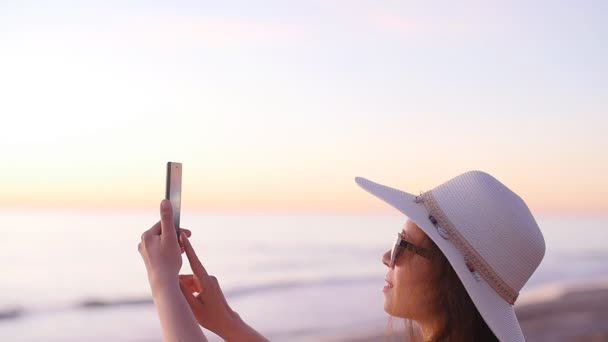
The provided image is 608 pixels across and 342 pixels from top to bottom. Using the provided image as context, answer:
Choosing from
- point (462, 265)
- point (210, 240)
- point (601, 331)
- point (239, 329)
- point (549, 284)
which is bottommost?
point (210, 240)

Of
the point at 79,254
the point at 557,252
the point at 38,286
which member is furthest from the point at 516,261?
the point at 557,252

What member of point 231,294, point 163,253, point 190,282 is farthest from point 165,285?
point 231,294

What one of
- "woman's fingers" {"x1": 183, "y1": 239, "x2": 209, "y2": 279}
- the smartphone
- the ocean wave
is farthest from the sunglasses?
the ocean wave

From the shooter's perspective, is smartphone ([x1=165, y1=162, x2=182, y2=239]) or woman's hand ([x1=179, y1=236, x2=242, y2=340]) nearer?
smartphone ([x1=165, y1=162, x2=182, y2=239])

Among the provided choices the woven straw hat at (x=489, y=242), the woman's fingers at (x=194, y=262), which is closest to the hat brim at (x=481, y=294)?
the woven straw hat at (x=489, y=242)

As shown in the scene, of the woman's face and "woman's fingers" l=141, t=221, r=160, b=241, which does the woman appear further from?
"woman's fingers" l=141, t=221, r=160, b=241

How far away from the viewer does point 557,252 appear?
3155 centimetres

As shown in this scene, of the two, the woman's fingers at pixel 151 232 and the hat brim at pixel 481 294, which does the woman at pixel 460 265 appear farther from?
the woman's fingers at pixel 151 232

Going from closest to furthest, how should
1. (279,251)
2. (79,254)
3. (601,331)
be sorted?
1. (601,331)
2. (79,254)
3. (279,251)

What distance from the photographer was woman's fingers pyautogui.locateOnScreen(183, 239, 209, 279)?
2082 mm

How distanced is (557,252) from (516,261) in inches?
1208

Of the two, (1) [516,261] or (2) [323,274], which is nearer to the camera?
(1) [516,261]

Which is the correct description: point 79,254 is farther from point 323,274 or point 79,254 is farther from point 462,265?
point 462,265

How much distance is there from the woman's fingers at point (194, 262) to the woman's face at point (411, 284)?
2.28 ft
